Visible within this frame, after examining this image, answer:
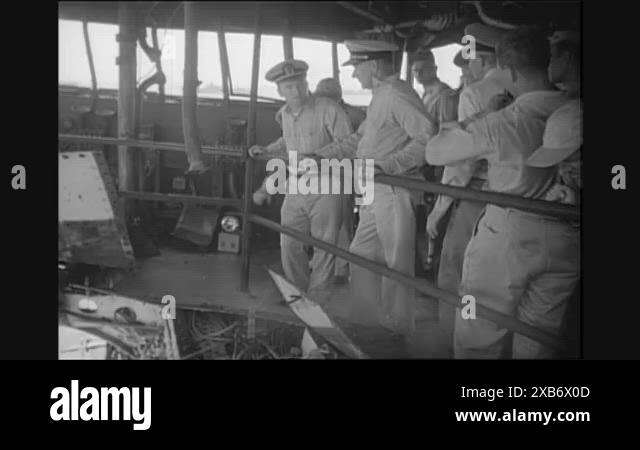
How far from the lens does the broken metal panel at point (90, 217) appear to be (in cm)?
342

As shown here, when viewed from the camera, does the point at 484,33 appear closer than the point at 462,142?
No

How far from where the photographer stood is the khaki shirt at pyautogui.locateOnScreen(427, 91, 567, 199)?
239 centimetres

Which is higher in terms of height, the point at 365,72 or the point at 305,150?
the point at 365,72

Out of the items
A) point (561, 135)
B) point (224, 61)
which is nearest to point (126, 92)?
point (224, 61)

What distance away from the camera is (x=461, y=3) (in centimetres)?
324

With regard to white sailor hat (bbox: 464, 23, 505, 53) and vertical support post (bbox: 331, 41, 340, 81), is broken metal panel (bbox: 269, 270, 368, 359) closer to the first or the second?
vertical support post (bbox: 331, 41, 340, 81)

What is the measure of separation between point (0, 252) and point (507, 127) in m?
1.95

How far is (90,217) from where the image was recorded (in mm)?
3459

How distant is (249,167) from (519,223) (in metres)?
1.43

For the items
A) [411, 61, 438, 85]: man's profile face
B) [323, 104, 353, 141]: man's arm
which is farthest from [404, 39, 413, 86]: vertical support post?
[323, 104, 353, 141]: man's arm

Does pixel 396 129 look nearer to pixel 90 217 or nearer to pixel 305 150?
pixel 305 150
